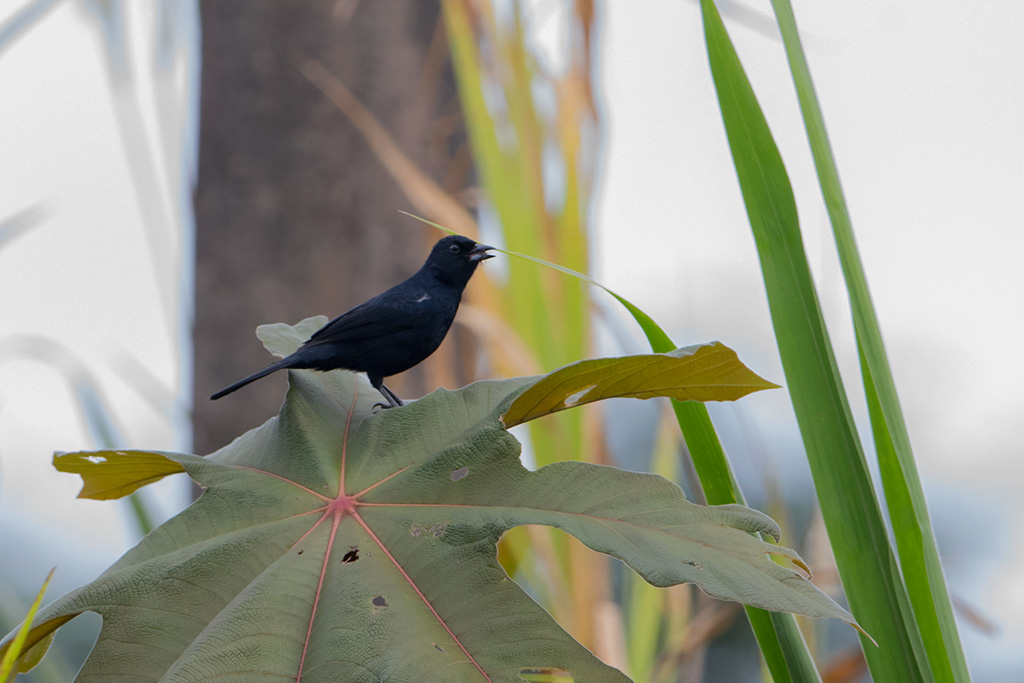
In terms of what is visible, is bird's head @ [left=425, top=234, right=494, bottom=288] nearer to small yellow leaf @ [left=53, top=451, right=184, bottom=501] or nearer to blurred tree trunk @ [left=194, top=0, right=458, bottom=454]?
small yellow leaf @ [left=53, top=451, right=184, bottom=501]

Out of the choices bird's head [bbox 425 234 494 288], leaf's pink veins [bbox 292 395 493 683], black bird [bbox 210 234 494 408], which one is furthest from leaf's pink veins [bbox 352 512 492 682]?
bird's head [bbox 425 234 494 288]

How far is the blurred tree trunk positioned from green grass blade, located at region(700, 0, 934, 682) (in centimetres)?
88

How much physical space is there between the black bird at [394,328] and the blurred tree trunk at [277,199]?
70cm

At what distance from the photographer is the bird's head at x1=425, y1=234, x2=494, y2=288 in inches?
21.2

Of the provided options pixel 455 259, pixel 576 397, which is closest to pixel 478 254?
pixel 455 259

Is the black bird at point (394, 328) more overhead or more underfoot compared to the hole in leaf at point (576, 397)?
more overhead

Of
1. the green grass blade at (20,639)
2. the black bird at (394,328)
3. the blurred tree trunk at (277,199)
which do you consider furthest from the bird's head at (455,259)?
the blurred tree trunk at (277,199)

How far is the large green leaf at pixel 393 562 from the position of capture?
1.01 feet

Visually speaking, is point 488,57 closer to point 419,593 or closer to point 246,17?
point 246,17

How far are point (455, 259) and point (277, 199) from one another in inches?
32.6

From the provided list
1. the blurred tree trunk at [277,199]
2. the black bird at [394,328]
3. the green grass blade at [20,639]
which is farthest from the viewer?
the blurred tree trunk at [277,199]

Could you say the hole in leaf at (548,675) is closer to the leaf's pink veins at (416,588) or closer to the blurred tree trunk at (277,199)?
the leaf's pink veins at (416,588)

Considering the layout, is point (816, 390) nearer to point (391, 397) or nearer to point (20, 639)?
point (391, 397)

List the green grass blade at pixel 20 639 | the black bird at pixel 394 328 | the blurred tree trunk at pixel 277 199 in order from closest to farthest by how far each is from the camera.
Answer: the green grass blade at pixel 20 639
the black bird at pixel 394 328
the blurred tree trunk at pixel 277 199
